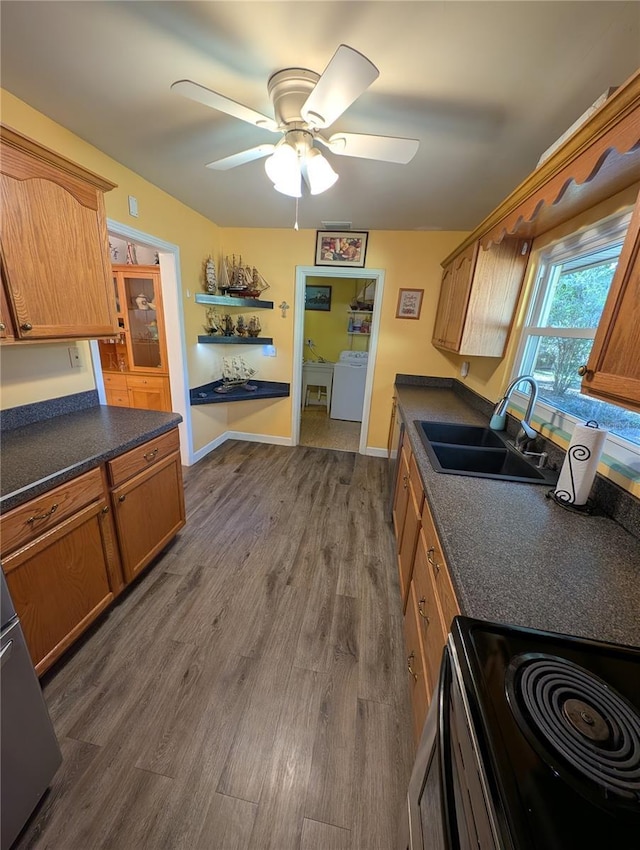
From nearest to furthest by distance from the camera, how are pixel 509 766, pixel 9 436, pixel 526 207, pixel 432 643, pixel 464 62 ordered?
pixel 509 766
pixel 432 643
pixel 464 62
pixel 526 207
pixel 9 436

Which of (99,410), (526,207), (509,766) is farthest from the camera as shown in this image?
(99,410)

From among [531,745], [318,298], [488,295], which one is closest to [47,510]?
[531,745]

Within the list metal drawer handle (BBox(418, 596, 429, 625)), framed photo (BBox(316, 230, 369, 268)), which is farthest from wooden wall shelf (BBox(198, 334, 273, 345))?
metal drawer handle (BBox(418, 596, 429, 625))

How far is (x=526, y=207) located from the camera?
1429mm

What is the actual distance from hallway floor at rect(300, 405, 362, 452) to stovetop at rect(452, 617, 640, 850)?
132 inches

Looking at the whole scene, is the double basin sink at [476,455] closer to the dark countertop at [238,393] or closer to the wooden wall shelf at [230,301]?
the dark countertop at [238,393]

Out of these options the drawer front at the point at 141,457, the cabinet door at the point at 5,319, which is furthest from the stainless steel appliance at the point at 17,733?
the cabinet door at the point at 5,319

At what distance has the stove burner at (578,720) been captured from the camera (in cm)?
46

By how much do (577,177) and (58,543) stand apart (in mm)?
2374

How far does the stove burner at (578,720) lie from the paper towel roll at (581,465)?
0.73m

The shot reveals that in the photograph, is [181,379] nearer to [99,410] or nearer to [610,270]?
[99,410]

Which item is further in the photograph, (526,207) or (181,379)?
(181,379)

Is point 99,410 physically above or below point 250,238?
below

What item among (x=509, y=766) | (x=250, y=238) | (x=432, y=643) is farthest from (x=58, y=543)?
(x=250, y=238)
